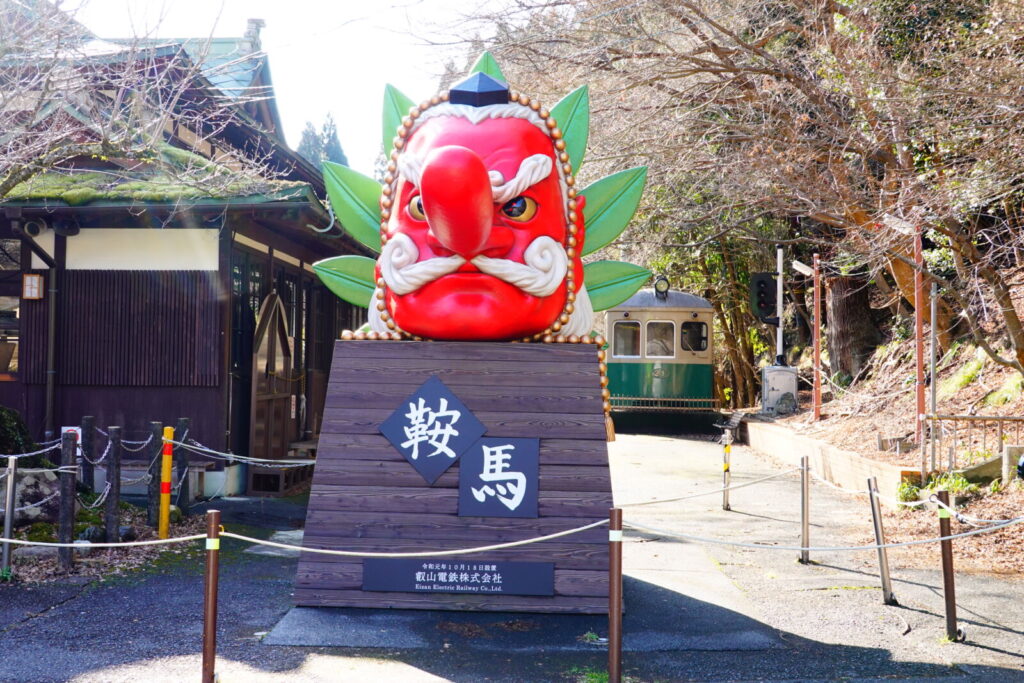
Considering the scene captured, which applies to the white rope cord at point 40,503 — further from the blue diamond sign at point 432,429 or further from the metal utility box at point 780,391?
the metal utility box at point 780,391

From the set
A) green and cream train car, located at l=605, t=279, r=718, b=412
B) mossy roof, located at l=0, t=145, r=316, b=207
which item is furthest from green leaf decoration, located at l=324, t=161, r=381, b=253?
green and cream train car, located at l=605, t=279, r=718, b=412

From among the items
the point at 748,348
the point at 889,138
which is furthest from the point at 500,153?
the point at 748,348

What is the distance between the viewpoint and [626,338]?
2134 centimetres

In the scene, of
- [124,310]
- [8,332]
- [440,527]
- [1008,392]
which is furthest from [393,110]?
[1008,392]

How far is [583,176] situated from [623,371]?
28.6 ft

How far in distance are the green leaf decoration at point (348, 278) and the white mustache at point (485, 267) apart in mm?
771

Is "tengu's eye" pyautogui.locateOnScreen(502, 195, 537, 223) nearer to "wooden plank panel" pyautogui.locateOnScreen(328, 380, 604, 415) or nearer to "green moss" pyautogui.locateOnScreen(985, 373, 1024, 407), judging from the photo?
"wooden plank panel" pyautogui.locateOnScreen(328, 380, 604, 415)

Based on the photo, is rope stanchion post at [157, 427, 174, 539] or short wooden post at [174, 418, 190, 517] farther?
short wooden post at [174, 418, 190, 517]

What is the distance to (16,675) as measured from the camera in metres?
4.84

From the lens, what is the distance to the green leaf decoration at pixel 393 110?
278 inches

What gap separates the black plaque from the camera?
19.3 ft

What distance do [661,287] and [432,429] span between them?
15366 mm

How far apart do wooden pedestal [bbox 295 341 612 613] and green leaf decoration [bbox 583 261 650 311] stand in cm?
82

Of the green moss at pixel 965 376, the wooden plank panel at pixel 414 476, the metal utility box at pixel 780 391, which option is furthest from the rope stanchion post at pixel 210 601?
the metal utility box at pixel 780 391
